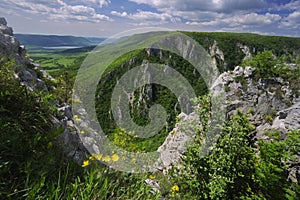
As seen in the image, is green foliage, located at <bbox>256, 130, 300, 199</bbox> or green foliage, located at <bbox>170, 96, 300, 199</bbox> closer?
green foliage, located at <bbox>256, 130, 300, 199</bbox>

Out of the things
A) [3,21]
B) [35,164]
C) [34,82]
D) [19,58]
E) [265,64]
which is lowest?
[35,164]

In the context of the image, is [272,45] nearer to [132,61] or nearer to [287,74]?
[132,61]

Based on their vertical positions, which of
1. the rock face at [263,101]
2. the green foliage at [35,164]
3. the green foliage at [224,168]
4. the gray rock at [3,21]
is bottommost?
the green foliage at [224,168]

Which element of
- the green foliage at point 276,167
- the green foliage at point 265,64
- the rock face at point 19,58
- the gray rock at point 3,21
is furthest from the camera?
the gray rock at point 3,21

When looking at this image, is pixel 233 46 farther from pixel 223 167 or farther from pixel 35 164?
pixel 35 164

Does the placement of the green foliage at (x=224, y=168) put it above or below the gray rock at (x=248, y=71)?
below

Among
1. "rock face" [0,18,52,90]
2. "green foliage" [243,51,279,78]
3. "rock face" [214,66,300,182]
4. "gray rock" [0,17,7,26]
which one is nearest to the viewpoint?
"rock face" [0,18,52,90]

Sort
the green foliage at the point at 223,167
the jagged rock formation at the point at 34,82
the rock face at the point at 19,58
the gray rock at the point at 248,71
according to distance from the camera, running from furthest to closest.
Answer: the gray rock at the point at 248,71, the rock face at the point at 19,58, the green foliage at the point at 223,167, the jagged rock formation at the point at 34,82

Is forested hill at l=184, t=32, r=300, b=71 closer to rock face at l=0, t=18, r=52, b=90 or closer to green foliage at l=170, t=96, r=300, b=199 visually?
green foliage at l=170, t=96, r=300, b=199

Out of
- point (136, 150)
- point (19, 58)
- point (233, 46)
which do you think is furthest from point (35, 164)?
point (233, 46)

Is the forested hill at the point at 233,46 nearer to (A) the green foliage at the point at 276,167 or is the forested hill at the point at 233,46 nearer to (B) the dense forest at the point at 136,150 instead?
(B) the dense forest at the point at 136,150

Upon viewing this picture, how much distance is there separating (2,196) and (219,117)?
19.4 feet

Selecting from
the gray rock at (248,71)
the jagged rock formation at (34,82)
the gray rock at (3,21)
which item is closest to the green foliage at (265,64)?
the gray rock at (248,71)

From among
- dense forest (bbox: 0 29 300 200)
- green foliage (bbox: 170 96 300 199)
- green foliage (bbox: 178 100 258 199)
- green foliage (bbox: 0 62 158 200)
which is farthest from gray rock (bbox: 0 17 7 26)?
green foliage (bbox: 178 100 258 199)
